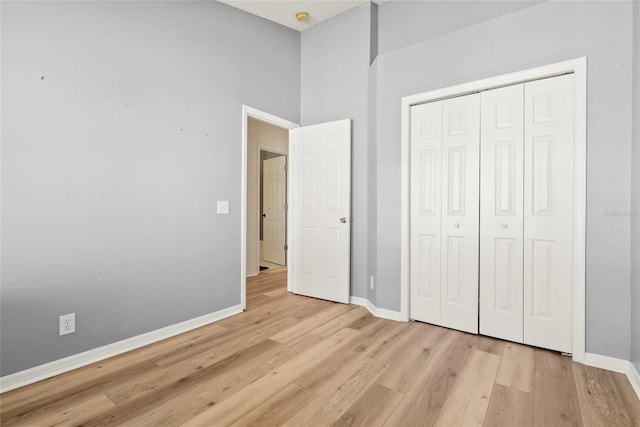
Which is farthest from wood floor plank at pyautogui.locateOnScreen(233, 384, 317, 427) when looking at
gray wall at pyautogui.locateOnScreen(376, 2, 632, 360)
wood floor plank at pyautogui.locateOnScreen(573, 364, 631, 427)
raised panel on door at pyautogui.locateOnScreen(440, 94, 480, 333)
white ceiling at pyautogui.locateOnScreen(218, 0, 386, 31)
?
white ceiling at pyautogui.locateOnScreen(218, 0, 386, 31)

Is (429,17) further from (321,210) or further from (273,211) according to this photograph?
(273,211)

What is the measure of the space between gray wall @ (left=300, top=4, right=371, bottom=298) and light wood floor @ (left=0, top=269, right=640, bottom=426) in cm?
109

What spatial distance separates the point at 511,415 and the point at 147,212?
2.74m

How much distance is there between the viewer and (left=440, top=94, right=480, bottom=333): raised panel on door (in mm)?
2623

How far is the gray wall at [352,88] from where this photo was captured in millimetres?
3400

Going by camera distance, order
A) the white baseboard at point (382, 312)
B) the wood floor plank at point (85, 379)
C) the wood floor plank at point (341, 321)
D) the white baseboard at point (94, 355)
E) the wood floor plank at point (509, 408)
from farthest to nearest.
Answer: the white baseboard at point (382, 312)
the wood floor plank at point (341, 321)
the white baseboard at point (94, 355)
the wood floor plank at point (85, 379)
the wood floor plank at point (509, 408)

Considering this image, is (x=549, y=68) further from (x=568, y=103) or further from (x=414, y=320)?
(x=414, y=320)

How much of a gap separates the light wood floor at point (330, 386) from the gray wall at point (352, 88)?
1.09m

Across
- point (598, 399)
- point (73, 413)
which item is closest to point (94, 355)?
point (73, 413)

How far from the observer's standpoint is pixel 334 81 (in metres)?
3.63

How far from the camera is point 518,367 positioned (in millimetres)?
2086

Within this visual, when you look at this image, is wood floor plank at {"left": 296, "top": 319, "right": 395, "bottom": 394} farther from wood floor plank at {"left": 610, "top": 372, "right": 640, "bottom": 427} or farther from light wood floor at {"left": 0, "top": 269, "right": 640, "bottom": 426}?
wood floor plank at {"left": 610, "top": 372, "right": 640, "bottom": 427}

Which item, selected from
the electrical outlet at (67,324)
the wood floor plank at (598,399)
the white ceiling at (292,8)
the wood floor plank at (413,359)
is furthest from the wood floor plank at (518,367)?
the white ceiling at (292,8)

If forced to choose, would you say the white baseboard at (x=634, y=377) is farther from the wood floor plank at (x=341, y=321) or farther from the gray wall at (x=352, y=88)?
the gray wall at (x=352, y=88)
